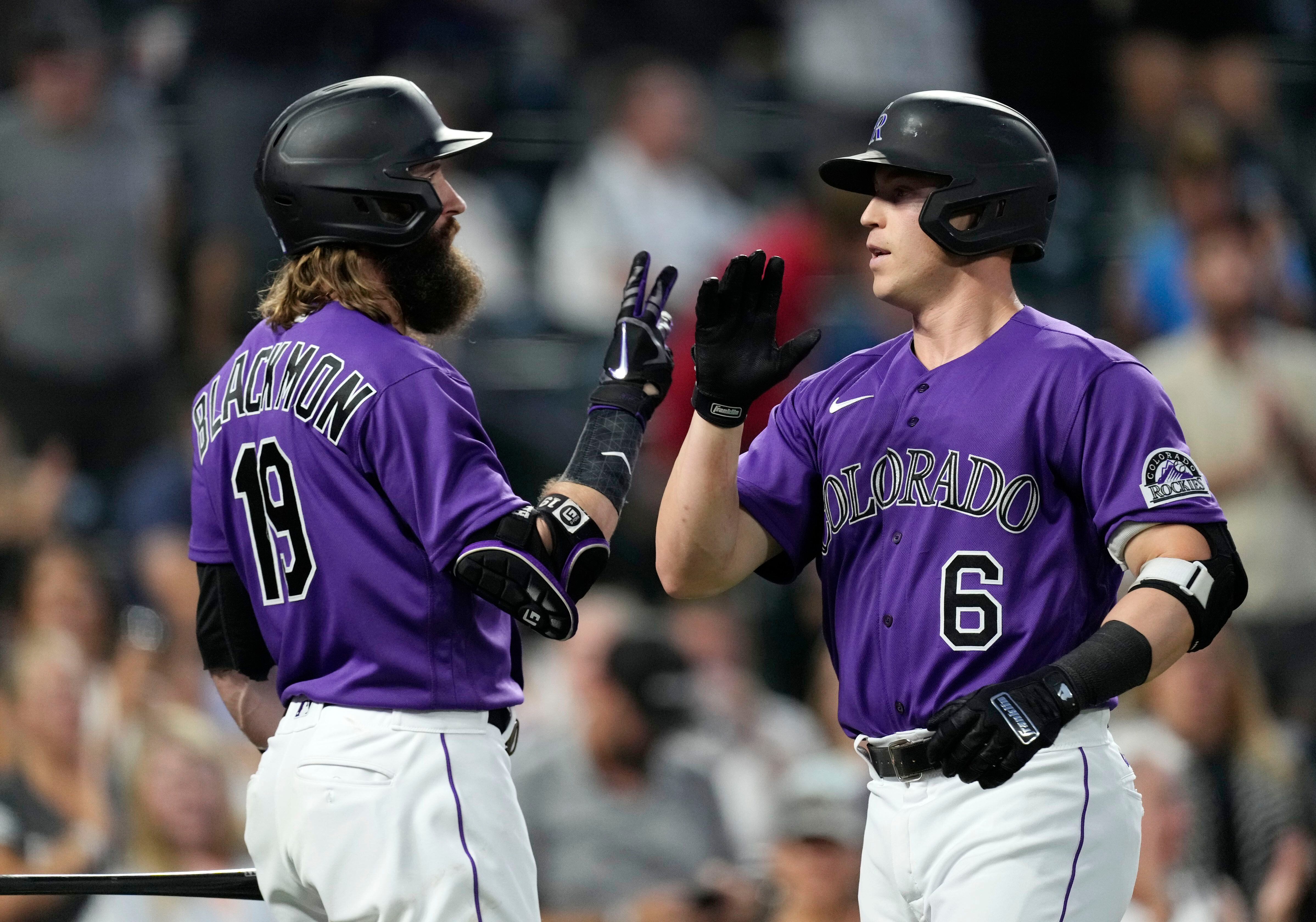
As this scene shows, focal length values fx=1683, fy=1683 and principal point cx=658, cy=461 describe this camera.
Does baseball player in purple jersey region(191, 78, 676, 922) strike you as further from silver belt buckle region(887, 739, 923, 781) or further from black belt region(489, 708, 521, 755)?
silver belt buckle region(887, 739, 923, 781)

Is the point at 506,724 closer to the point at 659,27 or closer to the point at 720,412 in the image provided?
the point at 720,412

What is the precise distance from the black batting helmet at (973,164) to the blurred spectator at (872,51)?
5449 mm

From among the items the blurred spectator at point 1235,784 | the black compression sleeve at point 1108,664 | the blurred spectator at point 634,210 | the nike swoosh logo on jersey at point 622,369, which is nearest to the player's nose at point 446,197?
the nike swoosh logo on jersey at point 622,369

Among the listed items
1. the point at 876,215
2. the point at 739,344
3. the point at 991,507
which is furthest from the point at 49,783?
the point at 991,507

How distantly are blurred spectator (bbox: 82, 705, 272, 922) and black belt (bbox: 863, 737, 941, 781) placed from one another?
11.1 ft

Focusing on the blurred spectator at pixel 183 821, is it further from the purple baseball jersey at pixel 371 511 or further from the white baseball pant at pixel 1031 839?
the white baseball pant at pixel 1031 839

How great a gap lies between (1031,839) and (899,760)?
0.29 metres

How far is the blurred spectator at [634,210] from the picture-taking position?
814 cm

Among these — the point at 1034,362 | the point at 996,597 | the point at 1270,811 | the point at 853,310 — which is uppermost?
the point at 1034,362

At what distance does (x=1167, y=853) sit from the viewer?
6.01 metres

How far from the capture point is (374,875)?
10.0ft

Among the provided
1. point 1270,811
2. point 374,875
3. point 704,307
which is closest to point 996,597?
point 704,307

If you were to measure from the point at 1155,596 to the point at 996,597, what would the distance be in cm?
30

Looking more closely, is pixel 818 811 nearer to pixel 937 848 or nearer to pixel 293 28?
pixel 937 848
